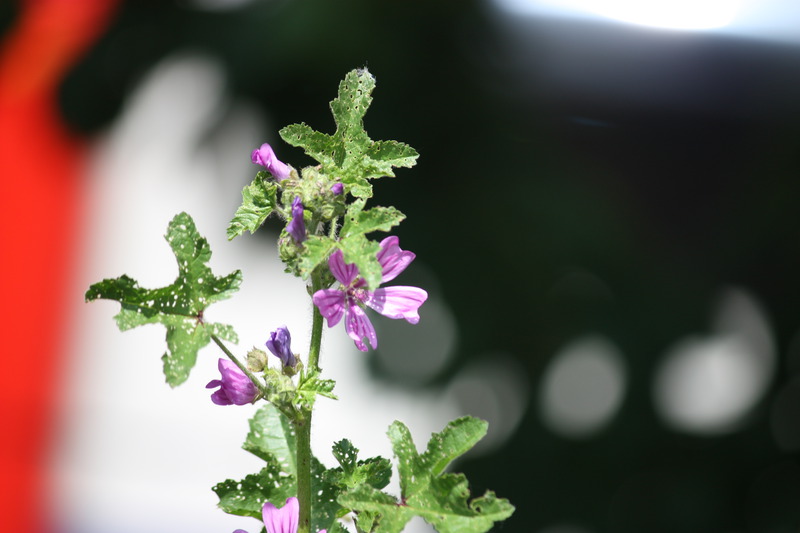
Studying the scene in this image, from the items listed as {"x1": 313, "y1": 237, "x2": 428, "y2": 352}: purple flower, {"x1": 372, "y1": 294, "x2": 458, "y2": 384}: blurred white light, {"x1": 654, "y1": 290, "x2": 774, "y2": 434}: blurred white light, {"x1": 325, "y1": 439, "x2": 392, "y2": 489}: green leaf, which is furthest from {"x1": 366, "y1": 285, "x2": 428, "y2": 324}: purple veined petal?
{"x1": 654, "y1": 290, "x2": 774, "y2": 434}: blurred white light

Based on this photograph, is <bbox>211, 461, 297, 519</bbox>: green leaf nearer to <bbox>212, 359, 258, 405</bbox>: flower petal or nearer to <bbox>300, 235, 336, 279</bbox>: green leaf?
<bbox>212, 359, 258, 405</bbox>: flower petal

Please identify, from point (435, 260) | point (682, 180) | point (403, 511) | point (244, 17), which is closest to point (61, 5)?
point (244, 17)

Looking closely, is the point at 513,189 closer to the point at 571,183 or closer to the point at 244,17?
the point at 571,183

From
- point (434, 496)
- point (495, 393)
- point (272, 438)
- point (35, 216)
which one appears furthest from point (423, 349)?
point (434, 496)

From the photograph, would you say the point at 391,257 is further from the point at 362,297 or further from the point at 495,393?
the point at 495,393

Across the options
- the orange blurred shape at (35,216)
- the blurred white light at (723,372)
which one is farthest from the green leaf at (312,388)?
the orange blurred shape at (35,216)

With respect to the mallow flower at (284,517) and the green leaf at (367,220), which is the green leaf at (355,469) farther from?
the green leaf at (367,220)
